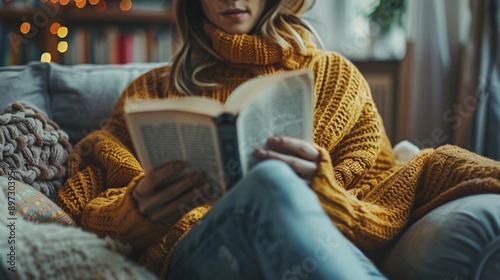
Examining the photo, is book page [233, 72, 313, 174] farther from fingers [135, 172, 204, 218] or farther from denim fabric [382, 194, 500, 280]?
denim fabric [382, 194, 500, 280]

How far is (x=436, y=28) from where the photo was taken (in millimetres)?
2439

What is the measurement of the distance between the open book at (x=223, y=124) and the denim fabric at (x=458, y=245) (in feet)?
0.92

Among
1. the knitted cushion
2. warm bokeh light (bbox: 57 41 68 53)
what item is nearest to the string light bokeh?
warm bokeh light (bbox: 57 41 68 53)

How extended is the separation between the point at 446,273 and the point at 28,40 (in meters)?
2.63

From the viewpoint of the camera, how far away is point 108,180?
1296 millimetres

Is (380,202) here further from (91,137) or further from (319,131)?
(91,137)

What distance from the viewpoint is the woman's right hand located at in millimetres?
898

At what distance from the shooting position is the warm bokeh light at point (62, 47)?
299 cm

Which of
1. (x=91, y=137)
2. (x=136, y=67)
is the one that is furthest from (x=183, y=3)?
(x=91, y=137)

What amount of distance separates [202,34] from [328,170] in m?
0.66

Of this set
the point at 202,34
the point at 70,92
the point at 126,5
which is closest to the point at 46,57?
the point at 126,5

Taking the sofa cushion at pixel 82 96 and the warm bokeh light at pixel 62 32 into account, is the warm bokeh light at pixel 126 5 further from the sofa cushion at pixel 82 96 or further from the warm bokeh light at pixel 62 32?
the sofa cushion at pixel 82 96

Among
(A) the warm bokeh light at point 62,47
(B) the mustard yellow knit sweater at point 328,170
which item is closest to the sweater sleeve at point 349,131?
(B) the mustard yellow knit sweater at point 328,170

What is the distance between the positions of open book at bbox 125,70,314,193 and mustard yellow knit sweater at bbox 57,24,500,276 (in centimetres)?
11
